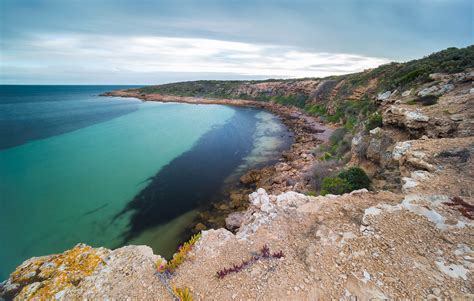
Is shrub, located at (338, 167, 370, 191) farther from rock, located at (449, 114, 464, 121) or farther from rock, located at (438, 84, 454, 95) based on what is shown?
rock, located at (438, 84, 454, 95)

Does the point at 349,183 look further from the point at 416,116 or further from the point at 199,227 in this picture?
the point at 199,227

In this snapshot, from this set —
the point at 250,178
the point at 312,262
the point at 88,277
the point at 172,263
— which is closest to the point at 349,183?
the point at 312,262

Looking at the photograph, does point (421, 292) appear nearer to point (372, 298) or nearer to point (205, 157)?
point (372, 298)

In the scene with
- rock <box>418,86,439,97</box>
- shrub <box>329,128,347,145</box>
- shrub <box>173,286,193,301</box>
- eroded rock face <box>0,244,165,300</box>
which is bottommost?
shrub <box>329,128,347,145</box>

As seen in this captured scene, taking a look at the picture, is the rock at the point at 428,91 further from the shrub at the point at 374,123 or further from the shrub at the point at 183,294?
the shrub at the point at 183,294

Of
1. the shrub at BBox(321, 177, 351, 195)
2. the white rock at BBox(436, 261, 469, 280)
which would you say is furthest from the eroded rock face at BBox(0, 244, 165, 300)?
the shrub at BBox(321, 177, 351, 195)

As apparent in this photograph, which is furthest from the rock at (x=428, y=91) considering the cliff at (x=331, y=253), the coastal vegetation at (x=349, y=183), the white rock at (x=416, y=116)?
the coastal vegetation at (x=349, y=183)
